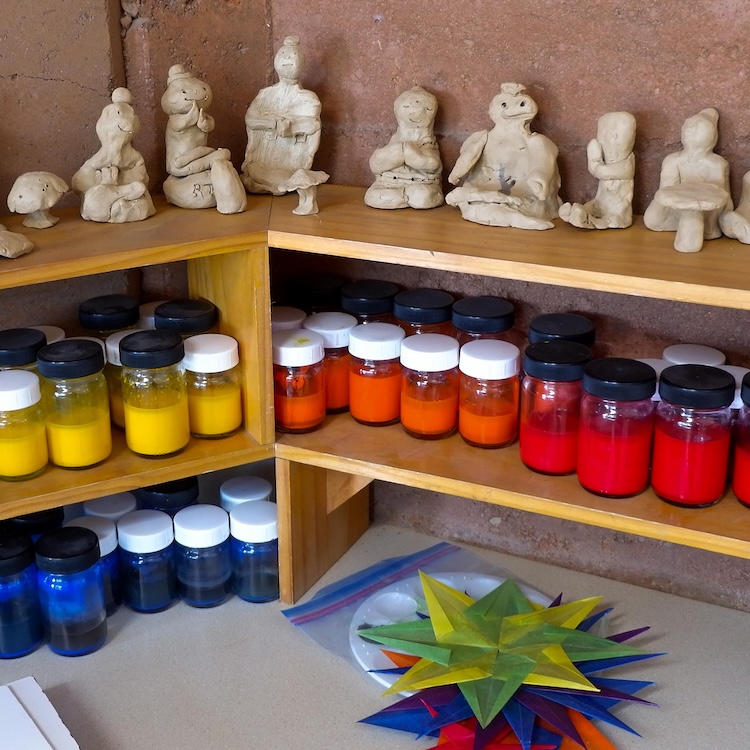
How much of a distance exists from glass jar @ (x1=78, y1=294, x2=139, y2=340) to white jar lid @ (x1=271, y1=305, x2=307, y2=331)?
201mm

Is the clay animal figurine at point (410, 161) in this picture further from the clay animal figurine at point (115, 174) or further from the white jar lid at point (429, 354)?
the clay animal figurine at point (115, 174)

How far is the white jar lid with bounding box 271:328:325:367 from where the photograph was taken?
1362 mm

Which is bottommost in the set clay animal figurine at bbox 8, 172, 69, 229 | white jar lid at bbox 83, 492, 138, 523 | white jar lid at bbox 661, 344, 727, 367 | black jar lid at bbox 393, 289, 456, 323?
white jar lid at bbox 83, 492, 138, 523

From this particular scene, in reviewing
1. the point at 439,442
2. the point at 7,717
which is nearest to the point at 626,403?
the point at 439,442

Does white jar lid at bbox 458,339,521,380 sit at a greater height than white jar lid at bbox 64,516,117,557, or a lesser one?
greater

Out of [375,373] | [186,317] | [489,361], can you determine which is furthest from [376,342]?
[186,317]

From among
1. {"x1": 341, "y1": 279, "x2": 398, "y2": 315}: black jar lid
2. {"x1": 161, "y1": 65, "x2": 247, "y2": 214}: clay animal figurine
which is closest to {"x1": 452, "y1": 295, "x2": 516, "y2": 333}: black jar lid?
{"x1": 341, "y1": 279, "x2": 398, "y2": 315}: black jar lid

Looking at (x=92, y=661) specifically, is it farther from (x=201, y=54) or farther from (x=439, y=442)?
(x=201, y=54)

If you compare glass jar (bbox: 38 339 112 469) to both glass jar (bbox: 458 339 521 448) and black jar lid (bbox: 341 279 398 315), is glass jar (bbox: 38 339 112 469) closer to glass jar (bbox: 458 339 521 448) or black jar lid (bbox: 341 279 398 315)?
black jar lid (bbox: 341 279 398 315)

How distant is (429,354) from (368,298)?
0.53ft

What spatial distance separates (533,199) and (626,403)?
301mm

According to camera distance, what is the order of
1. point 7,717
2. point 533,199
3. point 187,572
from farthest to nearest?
1. point 187,572
2. point 533,199
3. point 7,717

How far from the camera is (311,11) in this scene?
1.47m

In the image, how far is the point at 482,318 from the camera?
4.48 feet
